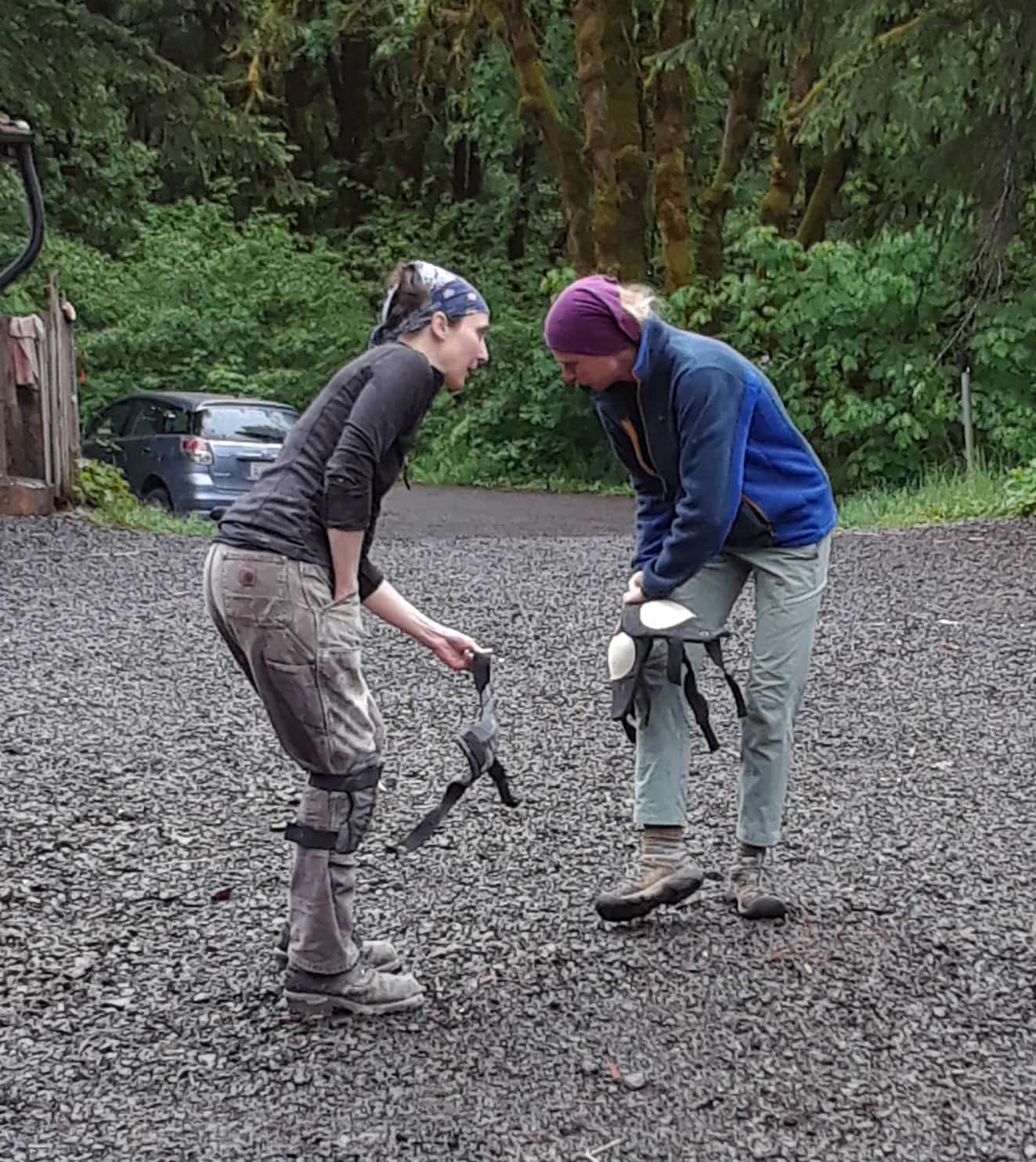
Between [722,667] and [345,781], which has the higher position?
[722,667]

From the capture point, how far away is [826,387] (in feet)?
62.1

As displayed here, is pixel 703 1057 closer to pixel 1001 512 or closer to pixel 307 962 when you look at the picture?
pixel 307 962

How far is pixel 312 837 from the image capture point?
11.6 ft

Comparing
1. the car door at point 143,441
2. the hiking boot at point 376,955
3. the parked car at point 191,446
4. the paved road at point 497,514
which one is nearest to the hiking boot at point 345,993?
the hiking boot at point 376,955

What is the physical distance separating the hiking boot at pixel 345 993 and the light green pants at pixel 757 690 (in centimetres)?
87

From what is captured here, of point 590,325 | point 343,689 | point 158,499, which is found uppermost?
point 590,325

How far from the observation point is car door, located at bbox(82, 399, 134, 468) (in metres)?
17.2

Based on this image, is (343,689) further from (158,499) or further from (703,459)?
(158,499)

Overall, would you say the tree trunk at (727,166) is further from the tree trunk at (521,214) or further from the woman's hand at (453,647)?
the woman's hand at (453,647)

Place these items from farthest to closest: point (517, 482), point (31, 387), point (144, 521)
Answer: point (517, 482) < point (144, 521) < point (31, 387)

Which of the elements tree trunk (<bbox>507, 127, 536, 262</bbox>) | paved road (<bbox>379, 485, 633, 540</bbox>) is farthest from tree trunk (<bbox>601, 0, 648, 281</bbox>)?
tree trunk (<bbox>507, 127, 536, 262</bbox>)

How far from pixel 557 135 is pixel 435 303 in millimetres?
20345

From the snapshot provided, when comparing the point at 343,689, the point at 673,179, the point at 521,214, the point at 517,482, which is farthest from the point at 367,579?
the point at 521,214

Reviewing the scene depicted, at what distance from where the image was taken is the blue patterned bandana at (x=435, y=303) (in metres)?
3.53
